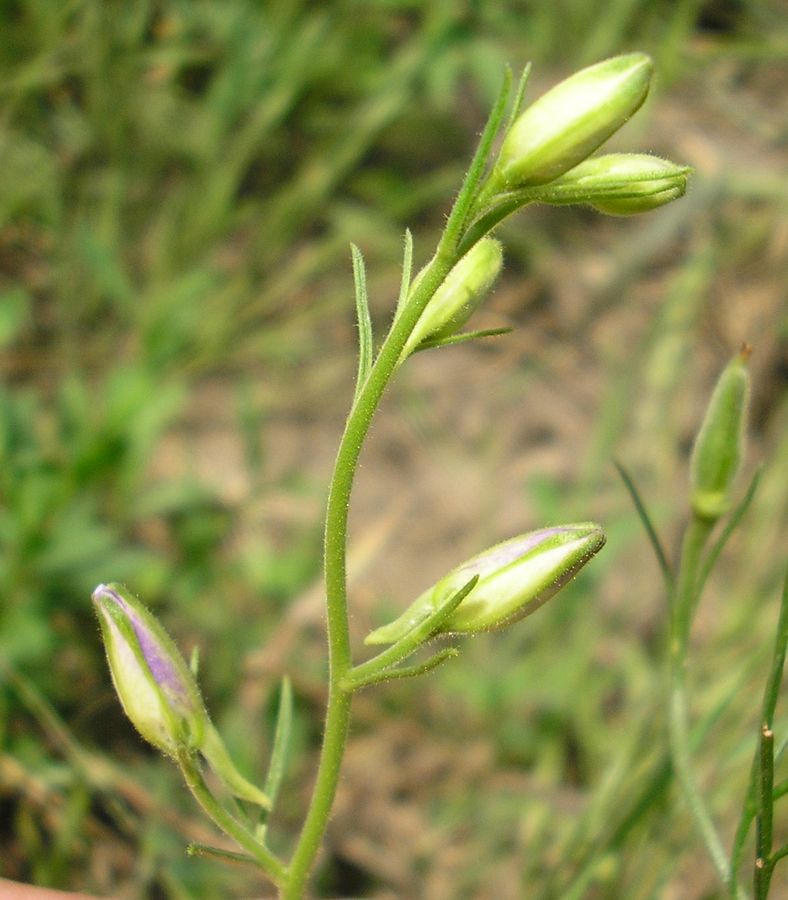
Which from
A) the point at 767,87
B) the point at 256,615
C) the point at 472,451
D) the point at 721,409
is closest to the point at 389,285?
the point at 472,451

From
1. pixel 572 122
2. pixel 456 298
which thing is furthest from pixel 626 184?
pixel 456 298

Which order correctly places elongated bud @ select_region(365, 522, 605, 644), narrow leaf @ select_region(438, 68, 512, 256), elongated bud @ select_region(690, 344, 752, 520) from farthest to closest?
elongated bud @ select_region(690, 344, 752, 520)
elongated bud @ select_region(365, 522, 605, 644)
narrow leaf @ select_region(438, 68, 512, 256)

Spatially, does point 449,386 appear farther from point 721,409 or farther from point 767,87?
point 721,409

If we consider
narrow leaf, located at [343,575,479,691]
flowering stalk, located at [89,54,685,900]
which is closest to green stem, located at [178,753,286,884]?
flowering stalk, located at [89,54,685,900]

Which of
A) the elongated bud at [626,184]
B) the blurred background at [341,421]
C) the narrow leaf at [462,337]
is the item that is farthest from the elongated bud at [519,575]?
the blurred background at [341,421]

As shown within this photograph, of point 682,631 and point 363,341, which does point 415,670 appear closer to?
point 363,341

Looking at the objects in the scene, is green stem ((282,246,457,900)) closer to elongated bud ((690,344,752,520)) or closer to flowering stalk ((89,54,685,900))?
flowering stalk ((89,54,685,900))

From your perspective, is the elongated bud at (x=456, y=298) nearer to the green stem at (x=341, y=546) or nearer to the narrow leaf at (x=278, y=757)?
the green stem at (x=341, y=546)
